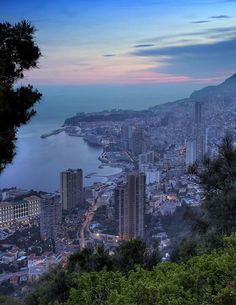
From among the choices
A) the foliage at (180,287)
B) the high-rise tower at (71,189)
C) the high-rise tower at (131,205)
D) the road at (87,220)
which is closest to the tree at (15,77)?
Answer: the foliage at (180,287)

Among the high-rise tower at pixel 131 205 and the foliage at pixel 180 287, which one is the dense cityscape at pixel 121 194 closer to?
the high-rise tower at pixel 131 205

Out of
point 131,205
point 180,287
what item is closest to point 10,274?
point 131,205

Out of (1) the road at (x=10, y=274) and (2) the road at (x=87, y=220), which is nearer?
(1) the road at (x=10, y=274)

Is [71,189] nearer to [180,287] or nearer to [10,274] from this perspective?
[10,274]

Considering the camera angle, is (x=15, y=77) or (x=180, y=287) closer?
(x=180, y=287)

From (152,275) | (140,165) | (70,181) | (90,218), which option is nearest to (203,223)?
(152,275)

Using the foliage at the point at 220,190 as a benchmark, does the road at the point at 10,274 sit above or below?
below

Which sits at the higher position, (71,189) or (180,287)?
(180,287)
